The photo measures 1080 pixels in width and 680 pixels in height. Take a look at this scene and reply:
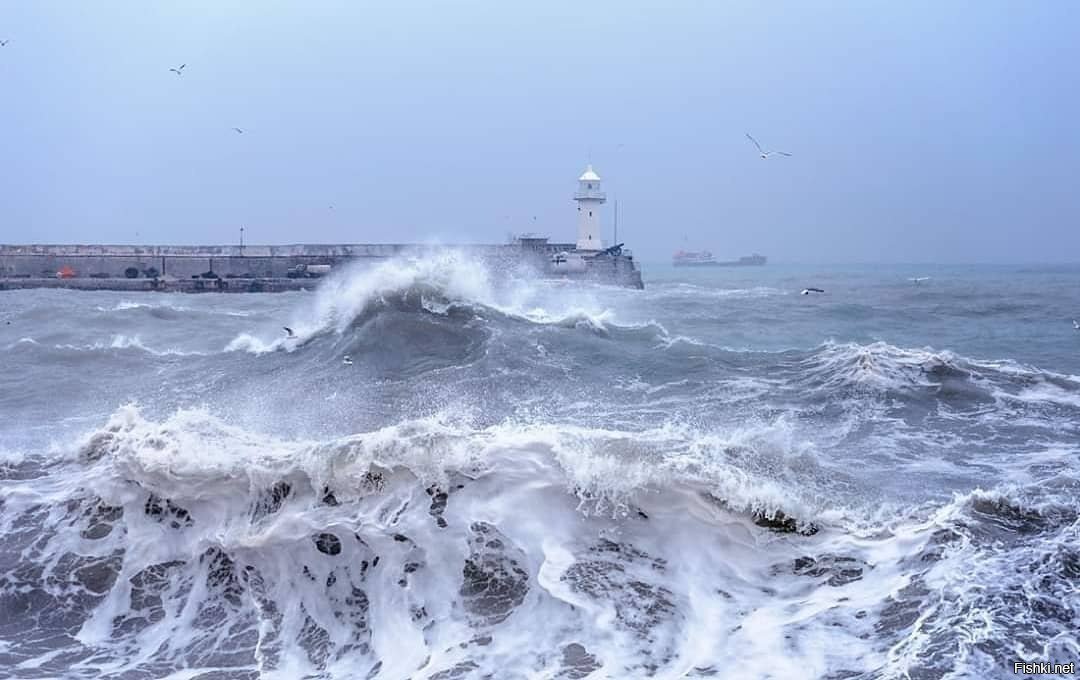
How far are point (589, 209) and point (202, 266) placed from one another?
1887cm

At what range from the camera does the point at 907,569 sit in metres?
5.38

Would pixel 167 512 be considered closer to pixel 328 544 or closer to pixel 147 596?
pixel 147 596

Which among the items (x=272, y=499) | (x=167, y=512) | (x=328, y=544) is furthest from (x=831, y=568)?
(x=167, y=512)

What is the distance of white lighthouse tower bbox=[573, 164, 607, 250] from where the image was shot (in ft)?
151

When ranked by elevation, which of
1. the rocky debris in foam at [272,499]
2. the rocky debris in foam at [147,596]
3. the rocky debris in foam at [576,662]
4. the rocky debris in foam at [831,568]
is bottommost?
the rocky debris in foam at [147,596]

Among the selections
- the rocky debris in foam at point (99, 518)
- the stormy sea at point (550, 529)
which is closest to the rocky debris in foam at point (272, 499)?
the stormy sea at point (550, 529)

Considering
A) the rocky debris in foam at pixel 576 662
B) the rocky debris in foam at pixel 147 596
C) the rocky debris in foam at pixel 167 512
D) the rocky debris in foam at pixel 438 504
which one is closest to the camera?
the rocky debris in foam at pixel 576 662

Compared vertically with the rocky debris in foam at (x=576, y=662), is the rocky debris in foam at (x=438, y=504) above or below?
above

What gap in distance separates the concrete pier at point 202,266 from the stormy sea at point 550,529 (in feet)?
103

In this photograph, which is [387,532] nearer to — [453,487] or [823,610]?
[453,487]

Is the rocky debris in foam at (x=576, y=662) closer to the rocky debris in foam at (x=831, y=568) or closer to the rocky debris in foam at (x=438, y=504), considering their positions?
the rocky debris in foam at (x=831, y=568)

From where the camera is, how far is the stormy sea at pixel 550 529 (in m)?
4.93

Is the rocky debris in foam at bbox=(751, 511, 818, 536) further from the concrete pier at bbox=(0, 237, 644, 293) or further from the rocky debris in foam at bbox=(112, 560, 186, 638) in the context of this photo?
the concrete pier at bbox=(0, 237, 644, 293)

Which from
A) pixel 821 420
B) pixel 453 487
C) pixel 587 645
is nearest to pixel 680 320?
pixel 821 420
